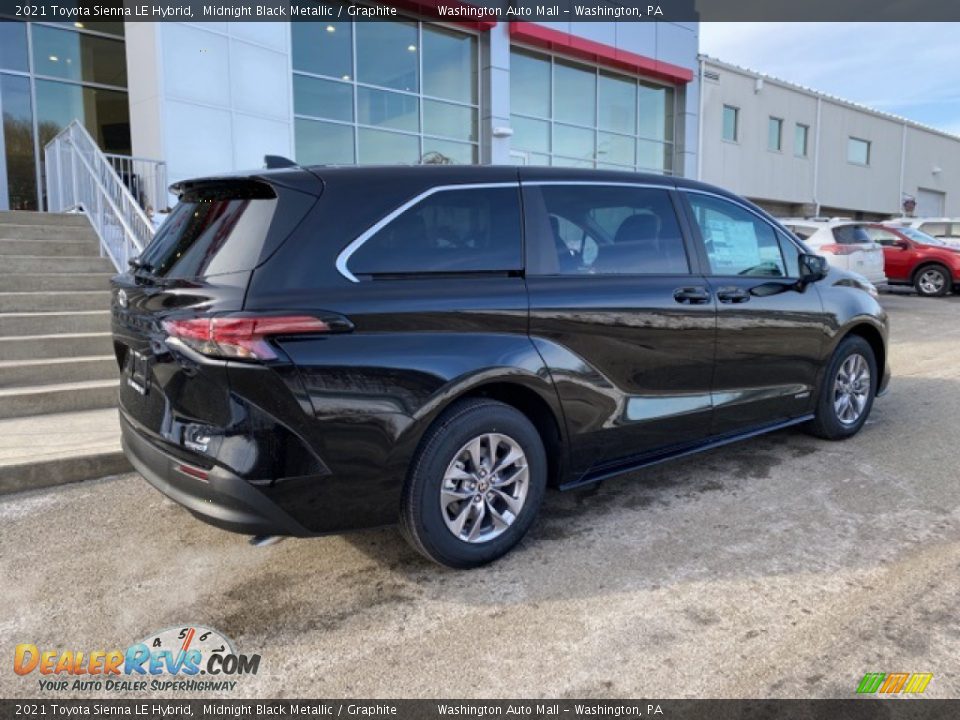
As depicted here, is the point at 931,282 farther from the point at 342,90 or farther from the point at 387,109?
the point at 342,90

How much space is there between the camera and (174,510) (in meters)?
3.99

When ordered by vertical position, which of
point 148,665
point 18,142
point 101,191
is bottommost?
point 148,665

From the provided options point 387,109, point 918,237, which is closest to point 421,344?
point 387,109

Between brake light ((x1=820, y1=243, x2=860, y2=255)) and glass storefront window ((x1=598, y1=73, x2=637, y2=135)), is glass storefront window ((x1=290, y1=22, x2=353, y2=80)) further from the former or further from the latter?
brake light ((x1=820, y1=243, x2=860, y2=255))

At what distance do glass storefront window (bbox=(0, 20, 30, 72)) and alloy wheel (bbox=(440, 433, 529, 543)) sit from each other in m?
13.1

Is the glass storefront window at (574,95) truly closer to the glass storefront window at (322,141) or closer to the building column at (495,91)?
the building column at (495,91)

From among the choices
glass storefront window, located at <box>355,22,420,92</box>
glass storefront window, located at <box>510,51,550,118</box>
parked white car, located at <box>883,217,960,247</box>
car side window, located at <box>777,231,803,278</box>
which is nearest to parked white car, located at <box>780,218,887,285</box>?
parked white car, located at <box>883,217,960,247</box>

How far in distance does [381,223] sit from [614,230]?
1407mm

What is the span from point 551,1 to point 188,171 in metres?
9.76

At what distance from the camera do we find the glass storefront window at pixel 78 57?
12453 millimetres

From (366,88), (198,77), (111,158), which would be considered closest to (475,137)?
(366,88)

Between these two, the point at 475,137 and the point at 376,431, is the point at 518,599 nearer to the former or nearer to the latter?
the point at 376,431

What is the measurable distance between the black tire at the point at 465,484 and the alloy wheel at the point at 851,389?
2873mm

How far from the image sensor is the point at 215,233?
305cm
